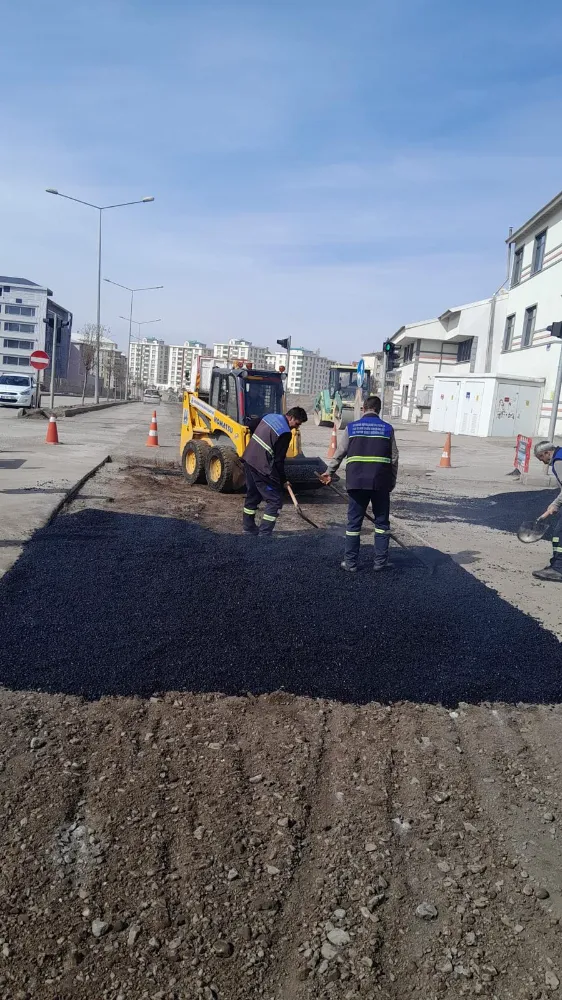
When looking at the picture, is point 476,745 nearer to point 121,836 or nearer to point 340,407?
point 121,836

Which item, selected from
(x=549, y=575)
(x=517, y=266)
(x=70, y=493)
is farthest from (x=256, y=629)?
(x=517, y=266)

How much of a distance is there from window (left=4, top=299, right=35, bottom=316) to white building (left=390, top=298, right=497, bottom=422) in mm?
51624

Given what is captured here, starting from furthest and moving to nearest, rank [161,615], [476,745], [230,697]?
[161,615], [230,697], [476,745]

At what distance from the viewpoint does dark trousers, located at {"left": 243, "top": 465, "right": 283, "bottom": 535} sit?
847 cm

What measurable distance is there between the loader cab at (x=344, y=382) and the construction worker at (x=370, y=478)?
2326cm

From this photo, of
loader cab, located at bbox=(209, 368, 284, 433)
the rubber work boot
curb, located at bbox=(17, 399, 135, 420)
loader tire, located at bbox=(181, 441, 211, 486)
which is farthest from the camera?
curb, located at bbox=(17, 399, 135, 420)

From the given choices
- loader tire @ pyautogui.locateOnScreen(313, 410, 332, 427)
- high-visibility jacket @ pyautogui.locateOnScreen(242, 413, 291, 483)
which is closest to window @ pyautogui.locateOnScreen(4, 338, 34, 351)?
loader tire @ pyautogui.locateOnScreen(313, 410, 332, 427)

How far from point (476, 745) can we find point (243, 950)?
185 centimetres

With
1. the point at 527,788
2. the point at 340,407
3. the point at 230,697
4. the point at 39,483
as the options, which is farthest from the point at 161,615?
the point at 340,407

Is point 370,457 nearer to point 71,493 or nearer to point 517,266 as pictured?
point 71,493

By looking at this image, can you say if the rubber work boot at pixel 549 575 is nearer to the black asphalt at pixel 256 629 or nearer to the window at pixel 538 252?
the black asphalt at pixel 256 629

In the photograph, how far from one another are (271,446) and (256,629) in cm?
360

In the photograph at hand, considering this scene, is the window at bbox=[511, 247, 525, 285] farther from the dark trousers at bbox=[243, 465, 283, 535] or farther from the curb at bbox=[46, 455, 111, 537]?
the dark trousers at bbox=[243, 465, 283, 535]

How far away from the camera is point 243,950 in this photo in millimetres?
2322
